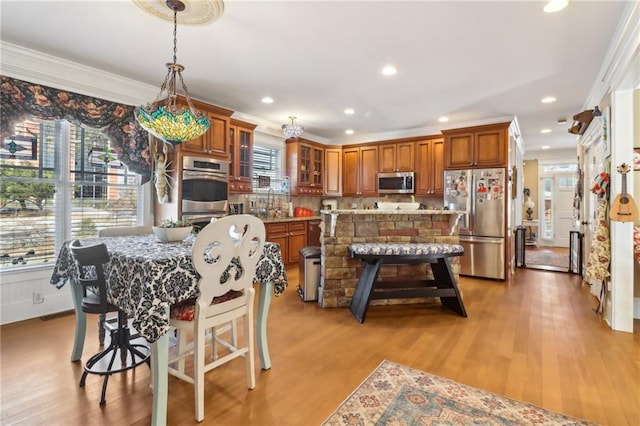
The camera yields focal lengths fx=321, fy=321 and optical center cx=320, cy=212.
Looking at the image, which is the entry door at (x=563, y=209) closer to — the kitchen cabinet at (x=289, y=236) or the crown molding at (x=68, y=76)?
the kitchen cabinet at (x=289, y=236)

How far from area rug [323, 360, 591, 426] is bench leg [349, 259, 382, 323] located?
106 cm

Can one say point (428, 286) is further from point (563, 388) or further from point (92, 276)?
point (92, 276)

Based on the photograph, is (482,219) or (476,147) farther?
(476,147)

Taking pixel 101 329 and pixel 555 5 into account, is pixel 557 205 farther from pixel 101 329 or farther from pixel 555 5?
pixel 101 329

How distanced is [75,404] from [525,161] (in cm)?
1023

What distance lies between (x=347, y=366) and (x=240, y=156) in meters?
3.61

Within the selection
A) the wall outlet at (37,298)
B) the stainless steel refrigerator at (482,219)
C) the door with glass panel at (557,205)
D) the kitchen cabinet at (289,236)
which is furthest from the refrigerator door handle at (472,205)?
the wall outlet at (37,298)

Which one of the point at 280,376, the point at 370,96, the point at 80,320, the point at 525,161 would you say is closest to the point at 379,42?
the point at 370,96

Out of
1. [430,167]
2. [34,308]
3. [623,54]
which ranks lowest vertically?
[34,308]

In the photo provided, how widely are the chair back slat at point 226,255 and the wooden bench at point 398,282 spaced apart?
60.7 inches

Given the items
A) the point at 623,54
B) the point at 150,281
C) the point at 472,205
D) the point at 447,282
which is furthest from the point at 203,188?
the point at 623,54

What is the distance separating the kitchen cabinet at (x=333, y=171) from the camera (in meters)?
6.82

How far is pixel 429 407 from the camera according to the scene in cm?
185

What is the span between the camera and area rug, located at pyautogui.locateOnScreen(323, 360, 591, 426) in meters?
1.74
